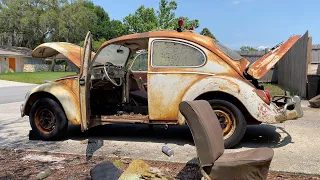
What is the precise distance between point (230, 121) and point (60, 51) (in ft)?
11.0

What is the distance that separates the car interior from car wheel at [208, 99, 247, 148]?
159 cm

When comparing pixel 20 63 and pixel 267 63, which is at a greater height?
pixel 20 63

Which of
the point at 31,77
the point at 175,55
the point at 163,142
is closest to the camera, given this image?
the point at 175,55

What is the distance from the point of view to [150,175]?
3.74 m

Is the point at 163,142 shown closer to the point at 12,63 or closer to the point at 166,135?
the point at 166,135

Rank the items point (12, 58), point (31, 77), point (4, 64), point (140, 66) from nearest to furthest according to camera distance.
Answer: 1. point (140, 66)
2. point (31, 77)
3. point (4, 64)
4. point (12, 58)

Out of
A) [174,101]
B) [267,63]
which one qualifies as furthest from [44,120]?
[267,63]

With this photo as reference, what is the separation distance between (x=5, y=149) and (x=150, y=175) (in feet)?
11.5

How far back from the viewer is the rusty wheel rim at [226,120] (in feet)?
19.1

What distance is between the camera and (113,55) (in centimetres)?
742

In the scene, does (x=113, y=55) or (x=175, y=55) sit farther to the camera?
(x=113, y=55)

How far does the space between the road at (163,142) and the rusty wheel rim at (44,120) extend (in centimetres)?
28

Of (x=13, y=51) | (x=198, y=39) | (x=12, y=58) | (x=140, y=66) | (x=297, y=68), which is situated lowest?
(x=297, y=68)

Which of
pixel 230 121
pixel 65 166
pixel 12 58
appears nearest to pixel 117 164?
pixel 65 166
